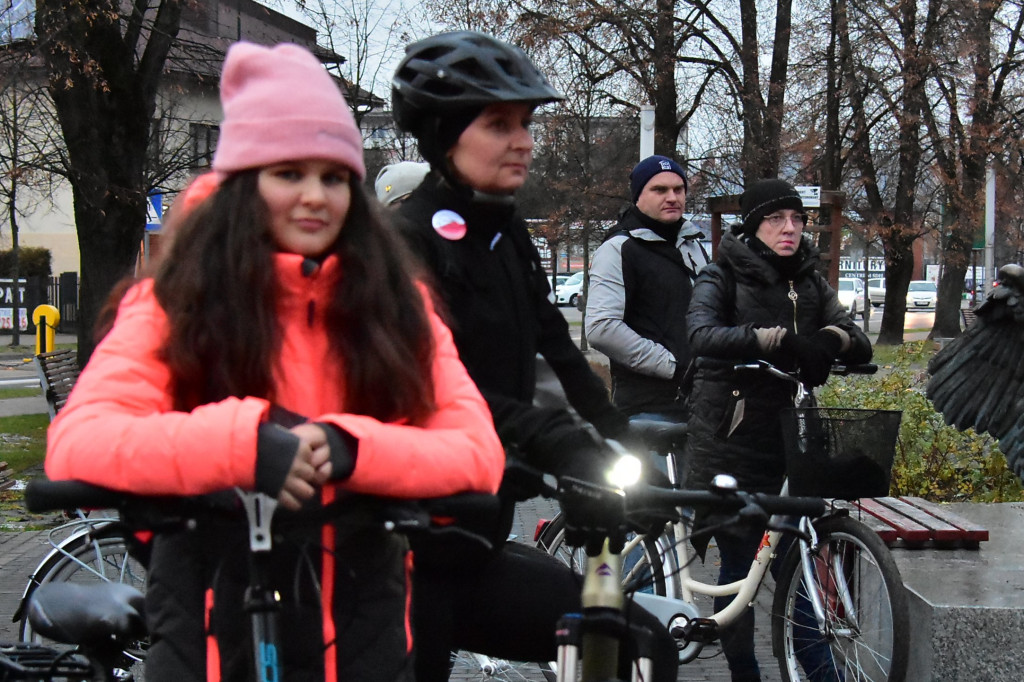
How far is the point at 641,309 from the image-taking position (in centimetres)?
559

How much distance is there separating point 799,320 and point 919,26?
866 inches

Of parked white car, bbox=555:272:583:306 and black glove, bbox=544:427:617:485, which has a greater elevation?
black glove, bbox=544:427:617:485

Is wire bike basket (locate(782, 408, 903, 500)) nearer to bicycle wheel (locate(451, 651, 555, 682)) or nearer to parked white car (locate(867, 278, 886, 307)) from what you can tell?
bicycle wheel (locate(451, 651, 555, 682))

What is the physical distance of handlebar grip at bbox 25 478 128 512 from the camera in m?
1.73

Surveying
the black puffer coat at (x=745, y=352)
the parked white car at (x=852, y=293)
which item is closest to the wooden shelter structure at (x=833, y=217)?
the black puffer coat at (x=745, y=352)

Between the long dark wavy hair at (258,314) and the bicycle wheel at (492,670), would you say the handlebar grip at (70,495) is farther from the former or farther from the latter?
the bicycle wheel at (492,670)

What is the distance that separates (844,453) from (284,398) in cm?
249

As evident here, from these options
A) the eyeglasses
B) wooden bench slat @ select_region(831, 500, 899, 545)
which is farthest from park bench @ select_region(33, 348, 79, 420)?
wooden bench slat @ select_region(831, 500, 899, 545)

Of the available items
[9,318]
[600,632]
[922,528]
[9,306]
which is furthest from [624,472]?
[9,318]

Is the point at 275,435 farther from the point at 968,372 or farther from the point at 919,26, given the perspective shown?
the point at 919,26

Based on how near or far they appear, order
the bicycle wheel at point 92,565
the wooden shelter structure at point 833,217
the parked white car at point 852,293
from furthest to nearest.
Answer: the parked white car at point 852,293
the wooden shelter structure at point 833,217
the bicycle wheel at point 92,565

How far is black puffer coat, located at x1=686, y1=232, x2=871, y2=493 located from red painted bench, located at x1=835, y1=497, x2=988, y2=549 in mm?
497

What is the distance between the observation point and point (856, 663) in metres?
4.04

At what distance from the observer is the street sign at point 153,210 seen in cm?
1335
